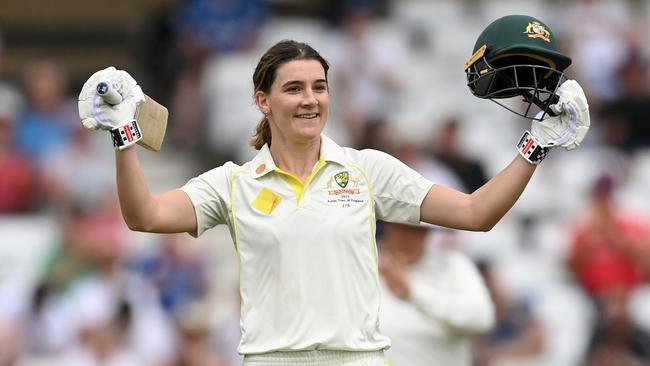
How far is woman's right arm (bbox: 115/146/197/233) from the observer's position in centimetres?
500

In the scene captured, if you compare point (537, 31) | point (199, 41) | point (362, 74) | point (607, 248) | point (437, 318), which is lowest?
point (437, 318)

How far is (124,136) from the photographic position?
498 centimetres

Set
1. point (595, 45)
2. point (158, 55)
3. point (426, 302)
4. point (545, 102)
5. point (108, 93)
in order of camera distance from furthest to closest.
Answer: point (595, 45) < point (158, 55) < point (426, 302) < point (545, 102) < point (108, 93)

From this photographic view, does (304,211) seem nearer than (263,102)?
Yes

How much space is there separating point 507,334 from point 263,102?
17.5 feet

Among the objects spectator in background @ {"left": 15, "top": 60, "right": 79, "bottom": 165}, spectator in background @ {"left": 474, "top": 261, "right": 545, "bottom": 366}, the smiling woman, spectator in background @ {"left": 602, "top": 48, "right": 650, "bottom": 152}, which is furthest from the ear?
spectator in background @ {"left": 602, "top": 48, "right": 650, "bottom": 152}

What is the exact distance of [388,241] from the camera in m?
7.37

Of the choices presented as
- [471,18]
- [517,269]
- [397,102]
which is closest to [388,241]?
[517,269]

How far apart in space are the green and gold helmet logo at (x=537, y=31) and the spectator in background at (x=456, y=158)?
19.5 feet

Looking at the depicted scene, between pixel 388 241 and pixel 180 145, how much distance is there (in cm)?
597

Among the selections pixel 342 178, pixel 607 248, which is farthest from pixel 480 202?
A: pixel 607 248

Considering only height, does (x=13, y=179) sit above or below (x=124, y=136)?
below

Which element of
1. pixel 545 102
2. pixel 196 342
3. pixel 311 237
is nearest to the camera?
pixel 311 237

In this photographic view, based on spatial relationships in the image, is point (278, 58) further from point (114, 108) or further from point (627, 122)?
point (627, 122)
